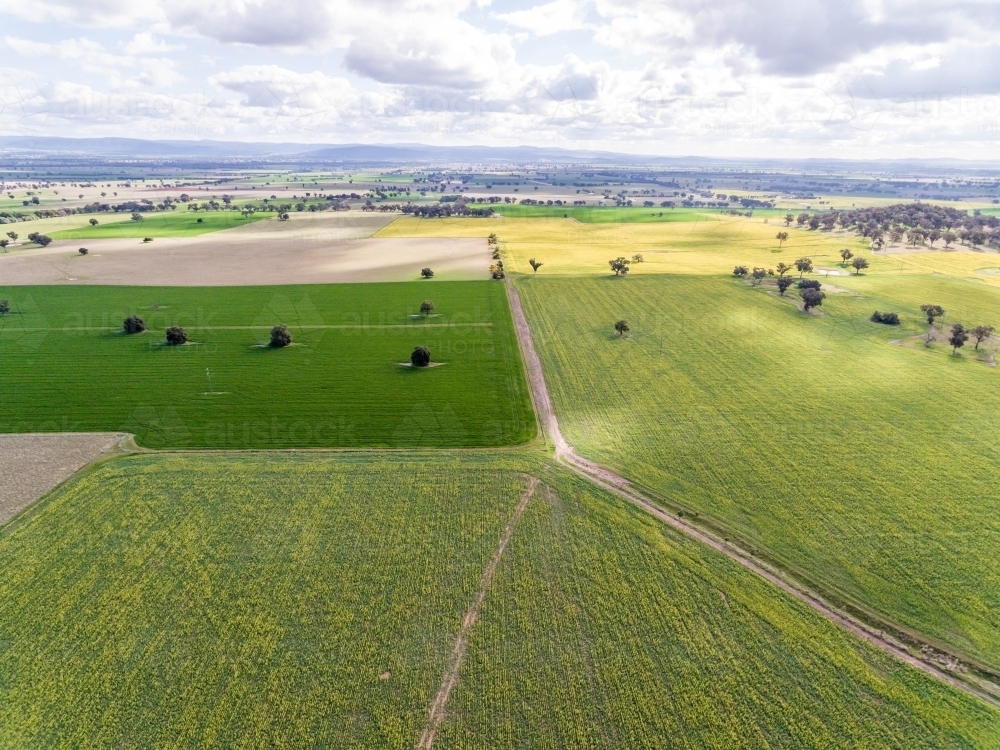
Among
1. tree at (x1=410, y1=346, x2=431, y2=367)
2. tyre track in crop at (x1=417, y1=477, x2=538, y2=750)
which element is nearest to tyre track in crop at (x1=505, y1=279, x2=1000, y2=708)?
tyre track in crop at (x1=417, y1=477, x2=538, y2=750)

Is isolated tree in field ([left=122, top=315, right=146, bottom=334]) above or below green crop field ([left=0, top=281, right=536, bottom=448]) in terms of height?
above

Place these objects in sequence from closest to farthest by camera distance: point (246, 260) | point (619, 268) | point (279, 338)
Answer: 1. point (279, 338)
2. point (619, 268)
3. point (246, 260)

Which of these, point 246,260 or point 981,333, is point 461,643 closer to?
point 981,333

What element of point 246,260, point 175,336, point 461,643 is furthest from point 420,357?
point 246,260

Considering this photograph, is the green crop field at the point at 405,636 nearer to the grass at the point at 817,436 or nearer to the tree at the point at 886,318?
the grass at the point at 817,436

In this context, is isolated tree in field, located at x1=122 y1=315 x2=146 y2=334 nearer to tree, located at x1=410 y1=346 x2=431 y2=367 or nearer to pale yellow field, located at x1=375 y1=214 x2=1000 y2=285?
tree, located at x1=410 y1=346 x2=431 y2=367

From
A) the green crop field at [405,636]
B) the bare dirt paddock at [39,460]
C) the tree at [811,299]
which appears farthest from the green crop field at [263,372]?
the tree at [811,299]
